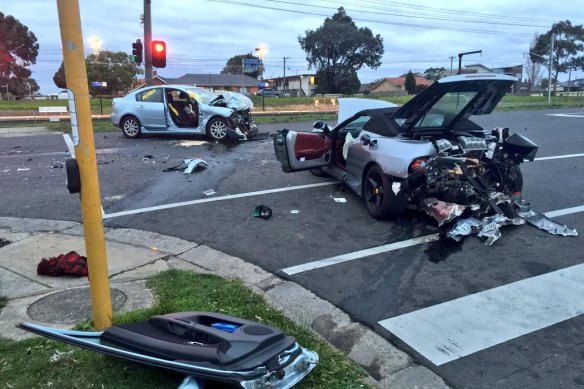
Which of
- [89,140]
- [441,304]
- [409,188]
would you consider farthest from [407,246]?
[89,140]

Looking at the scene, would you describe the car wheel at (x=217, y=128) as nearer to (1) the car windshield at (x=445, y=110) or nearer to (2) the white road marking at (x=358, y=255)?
(1) the car windshield at (x=445, y=110)

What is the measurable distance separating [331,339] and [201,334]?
1.17 metres

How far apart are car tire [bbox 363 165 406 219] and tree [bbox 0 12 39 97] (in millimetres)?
62382

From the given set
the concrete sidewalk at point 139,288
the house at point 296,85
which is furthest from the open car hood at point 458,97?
the house at point 296,85

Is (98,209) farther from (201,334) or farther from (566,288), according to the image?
(566,288)

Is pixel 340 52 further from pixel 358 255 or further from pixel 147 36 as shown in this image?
pixel 358 255

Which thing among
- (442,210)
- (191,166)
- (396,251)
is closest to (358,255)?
(396,251)

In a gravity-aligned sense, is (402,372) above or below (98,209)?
below

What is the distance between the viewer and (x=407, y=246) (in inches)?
212

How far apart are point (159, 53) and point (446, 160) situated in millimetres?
13821

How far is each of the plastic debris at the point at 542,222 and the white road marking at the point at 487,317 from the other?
4.25 ft

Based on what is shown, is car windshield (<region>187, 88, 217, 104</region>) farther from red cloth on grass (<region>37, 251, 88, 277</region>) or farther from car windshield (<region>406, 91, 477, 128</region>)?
Result: red cloth on grass (<region>37, 251, 88, 277</region>)

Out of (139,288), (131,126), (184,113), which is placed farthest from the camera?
(131,126)

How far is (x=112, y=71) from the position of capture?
6041 centimetres
